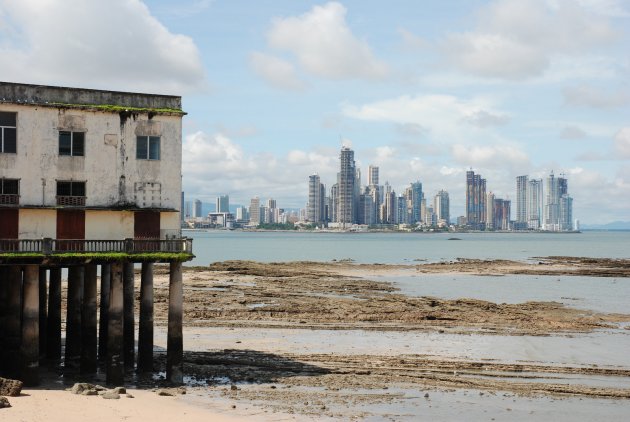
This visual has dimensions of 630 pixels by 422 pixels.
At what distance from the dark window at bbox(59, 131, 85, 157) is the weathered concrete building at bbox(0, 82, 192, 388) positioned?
0.04 meters

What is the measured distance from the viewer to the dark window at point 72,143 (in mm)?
31891

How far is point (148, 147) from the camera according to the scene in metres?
33.0

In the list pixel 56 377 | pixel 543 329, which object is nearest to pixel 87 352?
pixel 56 377

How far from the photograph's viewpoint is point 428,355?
40750 millimetres

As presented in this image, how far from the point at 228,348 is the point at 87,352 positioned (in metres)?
9.60

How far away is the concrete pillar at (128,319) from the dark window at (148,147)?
209 inches

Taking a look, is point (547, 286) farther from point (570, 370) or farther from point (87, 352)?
point (87, 352)

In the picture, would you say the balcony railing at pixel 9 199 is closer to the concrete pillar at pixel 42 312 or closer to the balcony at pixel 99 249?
the balcony at pixel 99 249

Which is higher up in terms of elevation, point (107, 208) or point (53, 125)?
point (53, 125)

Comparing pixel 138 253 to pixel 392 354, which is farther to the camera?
pixel 392 354

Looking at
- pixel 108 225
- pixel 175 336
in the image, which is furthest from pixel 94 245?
pixel 175 336

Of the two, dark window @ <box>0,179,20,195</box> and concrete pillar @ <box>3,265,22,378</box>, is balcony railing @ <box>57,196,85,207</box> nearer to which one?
dark window @ <box>0,179,20,195</box>

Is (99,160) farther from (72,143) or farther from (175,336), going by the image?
(175,336)

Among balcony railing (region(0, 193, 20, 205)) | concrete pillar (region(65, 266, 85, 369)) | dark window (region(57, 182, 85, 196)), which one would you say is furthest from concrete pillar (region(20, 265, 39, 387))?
concrete pillar (region(65, 266, 85, 369))
